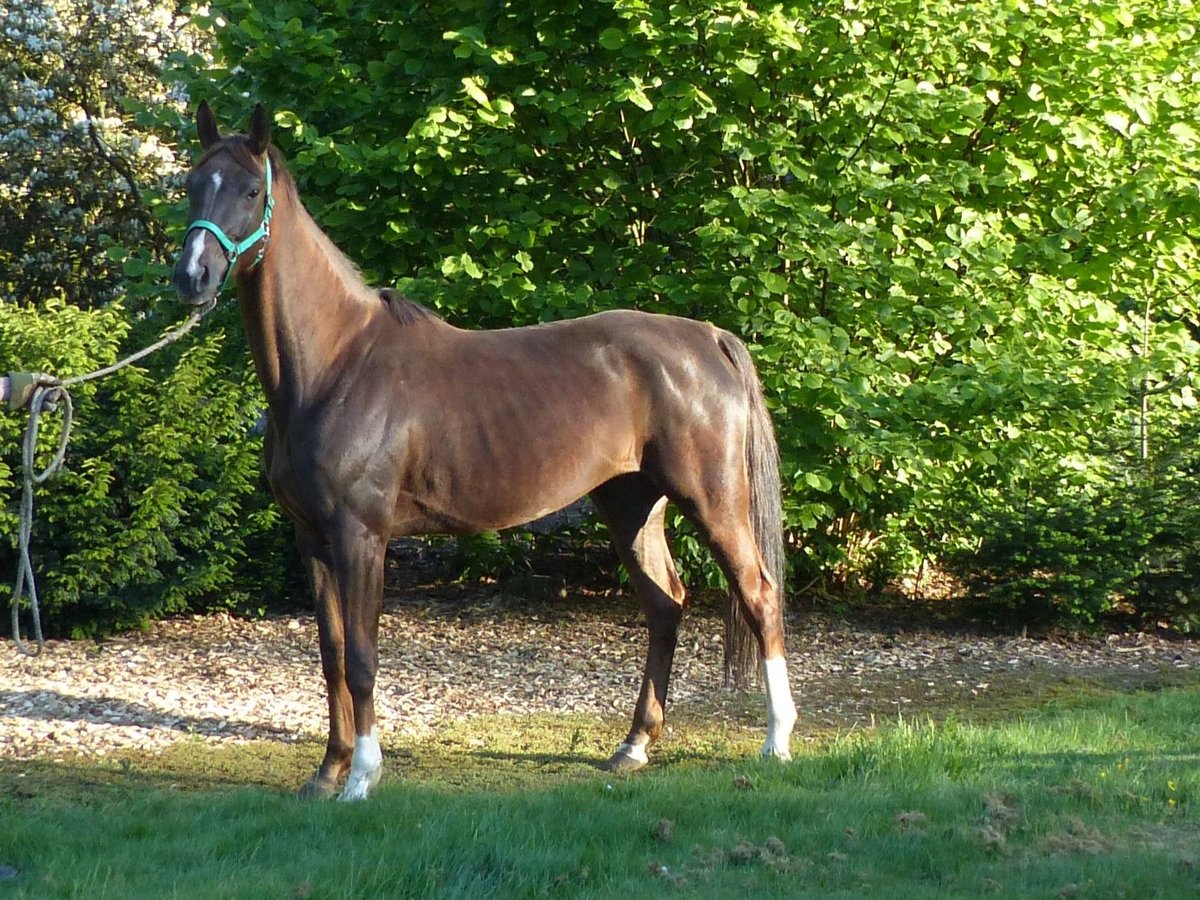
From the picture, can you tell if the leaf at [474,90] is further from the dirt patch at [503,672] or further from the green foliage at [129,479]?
the dirt patch at [503,672]

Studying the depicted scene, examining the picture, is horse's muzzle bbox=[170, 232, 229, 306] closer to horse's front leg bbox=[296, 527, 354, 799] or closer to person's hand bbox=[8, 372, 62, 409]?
person's hand bbox=[8, 372, 62, 409]

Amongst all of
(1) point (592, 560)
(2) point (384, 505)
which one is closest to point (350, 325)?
(2) point (384, 505)

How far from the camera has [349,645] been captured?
4961 millimetres

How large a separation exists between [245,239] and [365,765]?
201 cm

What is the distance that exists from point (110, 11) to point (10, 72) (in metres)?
1.23

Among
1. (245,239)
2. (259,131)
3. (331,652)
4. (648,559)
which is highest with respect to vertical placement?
(259,131)

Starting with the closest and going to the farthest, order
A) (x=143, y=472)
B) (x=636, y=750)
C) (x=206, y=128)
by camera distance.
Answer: (x=206, y=128), (x=636, y=750), (x=143, y=472)

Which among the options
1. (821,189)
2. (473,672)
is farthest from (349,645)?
(821,189)

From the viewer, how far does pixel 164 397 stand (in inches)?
336

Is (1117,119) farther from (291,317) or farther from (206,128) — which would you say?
(206,128)

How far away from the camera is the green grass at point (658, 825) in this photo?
12.0ft

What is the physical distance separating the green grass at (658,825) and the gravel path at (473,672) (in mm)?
845

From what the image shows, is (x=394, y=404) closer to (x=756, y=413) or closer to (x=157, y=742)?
(x=756, y=413)

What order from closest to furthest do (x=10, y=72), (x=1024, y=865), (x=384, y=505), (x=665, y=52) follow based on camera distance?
(x=1024, y=865) < (x=384, y=505) < (x=665, y=52) < (x=10, y=72)
